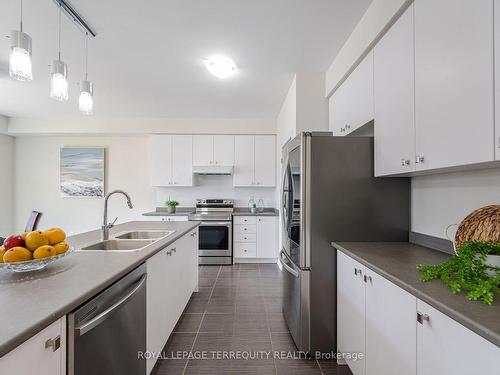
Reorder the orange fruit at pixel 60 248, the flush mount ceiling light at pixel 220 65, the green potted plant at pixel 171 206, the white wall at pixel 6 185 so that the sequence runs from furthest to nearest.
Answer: the white wall at pixel 6 185 → the green potted plant at pixel 171 206 → the flush mount ceiling light at pixel 220 65 → the orange fruit at pixel 60 248

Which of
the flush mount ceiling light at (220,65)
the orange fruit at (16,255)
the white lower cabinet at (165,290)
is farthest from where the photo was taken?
the flush mount ceiling light at (220,65)

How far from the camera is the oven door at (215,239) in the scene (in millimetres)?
4309

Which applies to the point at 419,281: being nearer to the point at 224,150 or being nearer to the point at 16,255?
the point at 16,255

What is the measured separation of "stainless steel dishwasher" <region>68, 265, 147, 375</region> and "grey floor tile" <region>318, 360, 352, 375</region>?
1.18m

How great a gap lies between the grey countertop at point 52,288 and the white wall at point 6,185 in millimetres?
5058

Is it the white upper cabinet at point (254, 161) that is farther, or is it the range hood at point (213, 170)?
the white upper cabinet at point (254, 161)

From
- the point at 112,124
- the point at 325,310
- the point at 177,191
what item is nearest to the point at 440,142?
the point at 325,310

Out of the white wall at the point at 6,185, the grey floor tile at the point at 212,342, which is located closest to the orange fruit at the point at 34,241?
the grey floor tile at the point at 212,342

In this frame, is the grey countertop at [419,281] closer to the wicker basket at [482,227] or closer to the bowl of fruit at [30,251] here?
the wicker basket at [482,227]

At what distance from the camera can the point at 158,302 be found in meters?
1.69

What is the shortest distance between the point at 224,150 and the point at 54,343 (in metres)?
4.11

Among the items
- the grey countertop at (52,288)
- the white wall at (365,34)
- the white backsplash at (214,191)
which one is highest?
the white wall at (365,34)

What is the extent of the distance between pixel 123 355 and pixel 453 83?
1.93 metres

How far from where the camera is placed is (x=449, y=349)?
826 millimetres
